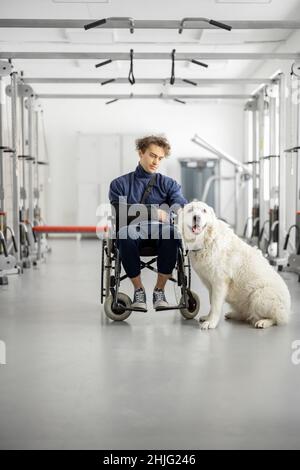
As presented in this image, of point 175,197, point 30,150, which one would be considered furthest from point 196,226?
point 30,150

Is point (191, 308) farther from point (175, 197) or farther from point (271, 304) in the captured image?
point (175, 197)

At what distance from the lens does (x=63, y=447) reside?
1.76 metres

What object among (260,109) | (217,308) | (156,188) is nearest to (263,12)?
(260,109)

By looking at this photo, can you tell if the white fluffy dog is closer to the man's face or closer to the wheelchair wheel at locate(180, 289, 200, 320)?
the wheelchair wheel at locate(180, 289, 200, 320)

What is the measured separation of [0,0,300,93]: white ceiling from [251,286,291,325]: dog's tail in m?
4.25

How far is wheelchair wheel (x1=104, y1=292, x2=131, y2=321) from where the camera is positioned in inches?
143

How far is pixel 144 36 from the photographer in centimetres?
792

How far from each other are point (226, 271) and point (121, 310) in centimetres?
73

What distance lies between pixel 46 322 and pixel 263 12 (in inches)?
196

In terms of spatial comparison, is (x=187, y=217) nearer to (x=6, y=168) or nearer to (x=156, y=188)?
(x=156, y=188)

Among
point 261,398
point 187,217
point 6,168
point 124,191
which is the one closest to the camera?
point 261,398

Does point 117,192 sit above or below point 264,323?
above

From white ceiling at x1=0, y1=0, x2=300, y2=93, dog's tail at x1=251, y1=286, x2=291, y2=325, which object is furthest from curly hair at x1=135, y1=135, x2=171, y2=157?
white ceiling at x1=0, y1=0, x2=300, y2=93

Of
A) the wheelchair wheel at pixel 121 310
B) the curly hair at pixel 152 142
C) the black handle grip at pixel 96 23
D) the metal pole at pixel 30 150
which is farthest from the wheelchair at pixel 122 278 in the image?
the metal pole at pixel 30 150
